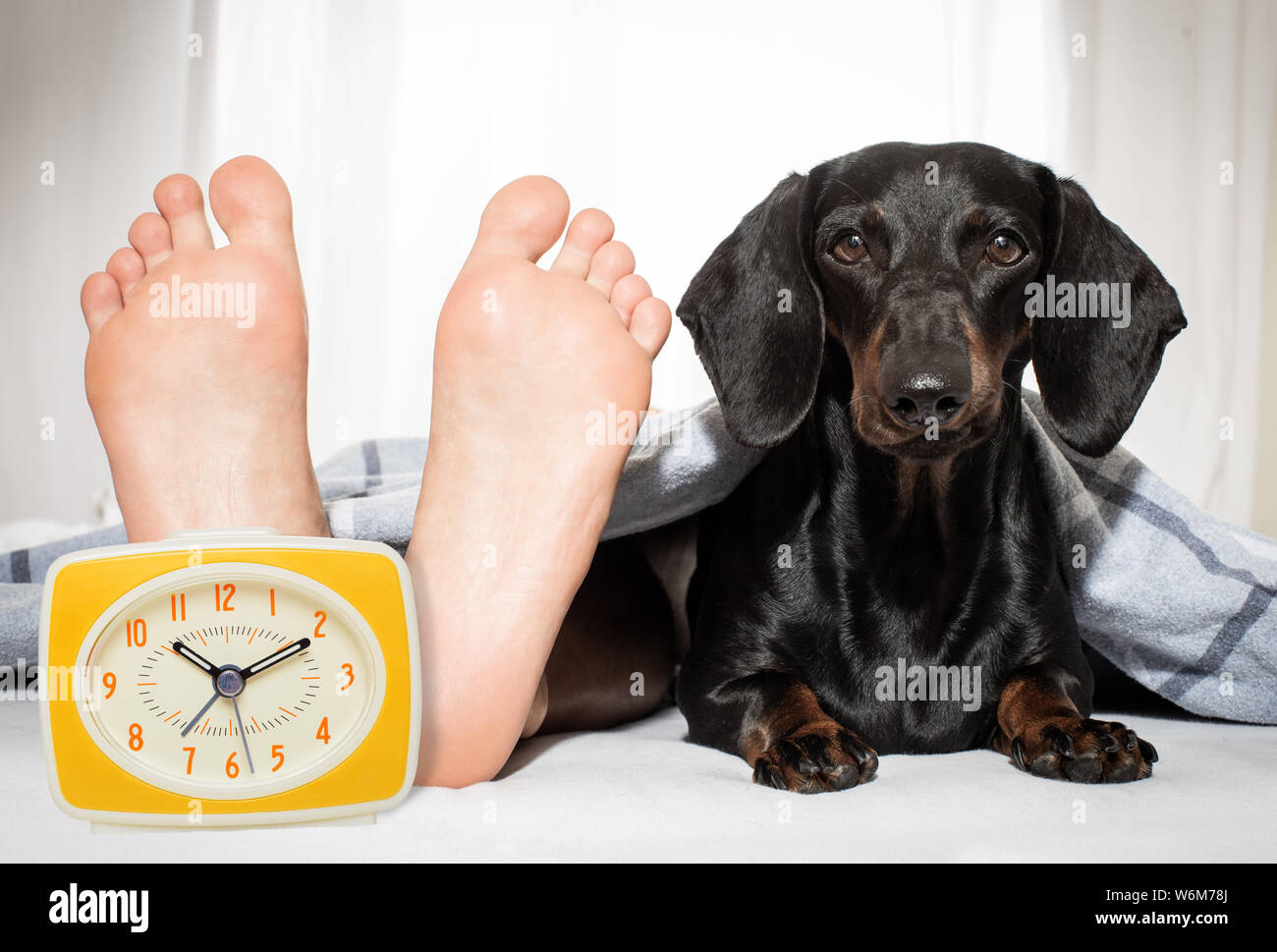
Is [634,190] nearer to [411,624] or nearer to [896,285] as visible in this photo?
[896,285]

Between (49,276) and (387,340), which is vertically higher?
(49,276)

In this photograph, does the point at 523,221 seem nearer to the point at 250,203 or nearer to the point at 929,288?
the point at 250,203

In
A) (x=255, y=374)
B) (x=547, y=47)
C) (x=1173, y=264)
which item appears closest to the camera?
(x=255, y=374)

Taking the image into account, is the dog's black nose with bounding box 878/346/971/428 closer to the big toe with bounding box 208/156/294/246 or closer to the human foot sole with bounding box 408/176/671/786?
the human foot sole with bounding box 408/176/671/786

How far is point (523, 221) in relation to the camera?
1.13m

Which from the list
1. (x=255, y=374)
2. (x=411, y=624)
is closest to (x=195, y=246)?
(x=255, y=374)

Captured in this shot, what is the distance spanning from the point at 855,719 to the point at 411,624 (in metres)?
0.52

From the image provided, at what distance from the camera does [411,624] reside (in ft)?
2.89

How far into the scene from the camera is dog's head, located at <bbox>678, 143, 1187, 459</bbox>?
112cm

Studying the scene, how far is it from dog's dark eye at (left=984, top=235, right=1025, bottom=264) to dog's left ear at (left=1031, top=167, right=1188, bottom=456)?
0.20ft

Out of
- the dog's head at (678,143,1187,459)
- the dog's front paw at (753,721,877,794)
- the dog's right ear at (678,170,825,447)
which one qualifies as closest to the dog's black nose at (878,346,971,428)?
the dog's head at (678,143,1187,459)

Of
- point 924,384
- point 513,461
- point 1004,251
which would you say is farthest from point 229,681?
point 1004,251

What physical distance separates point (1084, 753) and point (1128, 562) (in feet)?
1.24
